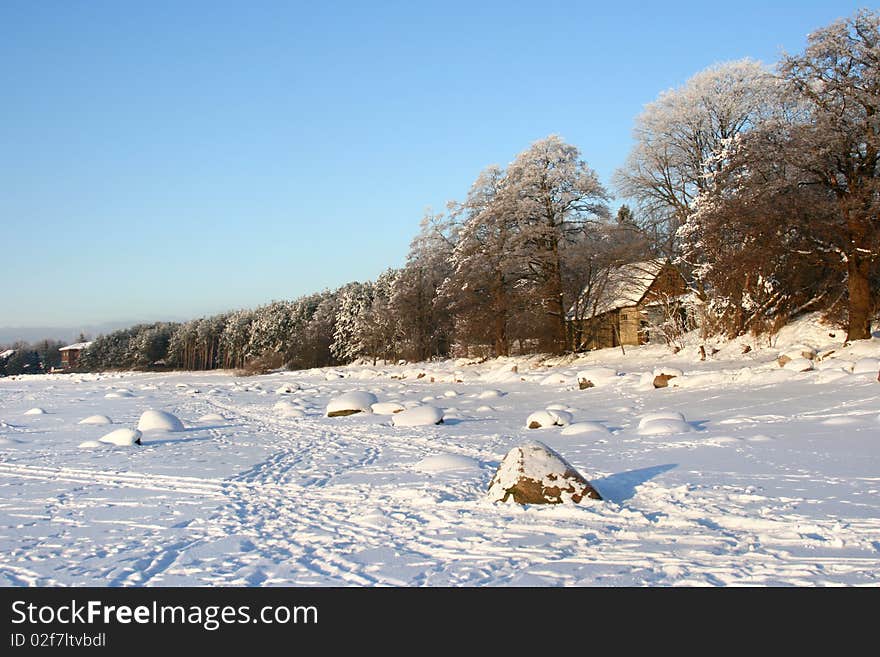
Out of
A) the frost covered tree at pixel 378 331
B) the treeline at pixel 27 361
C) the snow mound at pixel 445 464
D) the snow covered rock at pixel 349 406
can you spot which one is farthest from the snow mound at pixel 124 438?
the treeline at pixel 27 361

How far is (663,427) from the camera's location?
13.2 m

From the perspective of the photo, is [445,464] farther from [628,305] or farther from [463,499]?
[628,305]

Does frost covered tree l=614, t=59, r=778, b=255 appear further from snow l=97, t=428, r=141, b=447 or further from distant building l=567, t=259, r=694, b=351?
snow l=97, t=428, r=141, b=447

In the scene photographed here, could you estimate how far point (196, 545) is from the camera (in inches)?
265

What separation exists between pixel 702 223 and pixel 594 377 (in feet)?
24.2

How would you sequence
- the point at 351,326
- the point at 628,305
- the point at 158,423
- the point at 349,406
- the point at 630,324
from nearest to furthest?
the point at 158,423 < the point at 349,406 < the point at 628,305 < the point at 630,324 < the point at 351,326

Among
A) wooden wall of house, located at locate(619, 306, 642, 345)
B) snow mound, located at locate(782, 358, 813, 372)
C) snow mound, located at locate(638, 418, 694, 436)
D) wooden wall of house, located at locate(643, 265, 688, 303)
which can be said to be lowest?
snow mound, located at locate(638, 418, 694, 436)

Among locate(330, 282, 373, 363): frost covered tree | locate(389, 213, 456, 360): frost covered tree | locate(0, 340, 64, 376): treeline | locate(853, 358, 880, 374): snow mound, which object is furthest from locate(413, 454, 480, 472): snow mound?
locate(0, 340, 64, 376): treeline

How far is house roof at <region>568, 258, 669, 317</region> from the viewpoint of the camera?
115 ft

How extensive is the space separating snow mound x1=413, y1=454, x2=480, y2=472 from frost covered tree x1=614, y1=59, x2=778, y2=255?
22.4 metres
